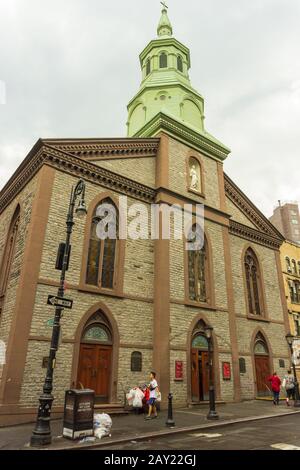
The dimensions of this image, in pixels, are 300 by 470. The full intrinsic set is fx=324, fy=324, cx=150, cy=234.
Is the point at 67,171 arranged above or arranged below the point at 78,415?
above

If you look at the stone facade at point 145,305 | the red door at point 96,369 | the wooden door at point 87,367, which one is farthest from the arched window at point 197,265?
the wooden door at point 87,367

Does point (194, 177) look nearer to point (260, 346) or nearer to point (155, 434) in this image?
point (260, 346)

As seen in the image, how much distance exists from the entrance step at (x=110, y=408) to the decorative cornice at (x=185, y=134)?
15040 mm

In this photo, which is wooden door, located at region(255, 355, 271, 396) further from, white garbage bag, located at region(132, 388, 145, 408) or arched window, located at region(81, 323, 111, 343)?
arched window, located at region(81, 323, 111, 343)

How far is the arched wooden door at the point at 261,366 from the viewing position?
19094 millimetres

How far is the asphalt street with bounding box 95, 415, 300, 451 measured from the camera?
305 inches

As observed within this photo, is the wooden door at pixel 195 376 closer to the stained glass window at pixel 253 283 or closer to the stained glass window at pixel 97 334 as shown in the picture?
the stained glass window at pixel 97 334

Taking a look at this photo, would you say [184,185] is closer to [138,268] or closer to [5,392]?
[138,268]

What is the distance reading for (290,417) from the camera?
1301 cm

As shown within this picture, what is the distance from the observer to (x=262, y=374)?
19.5 metres

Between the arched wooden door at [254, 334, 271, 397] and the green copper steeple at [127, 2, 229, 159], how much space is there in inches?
501

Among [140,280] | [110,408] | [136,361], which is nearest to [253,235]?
[140,280]

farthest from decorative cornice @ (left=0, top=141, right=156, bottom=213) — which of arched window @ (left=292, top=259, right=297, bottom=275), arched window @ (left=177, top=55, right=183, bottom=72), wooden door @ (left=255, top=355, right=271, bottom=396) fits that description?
arched window @ (left=292, top=259, right=297, bottom=275)

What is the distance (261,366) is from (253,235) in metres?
8.69
